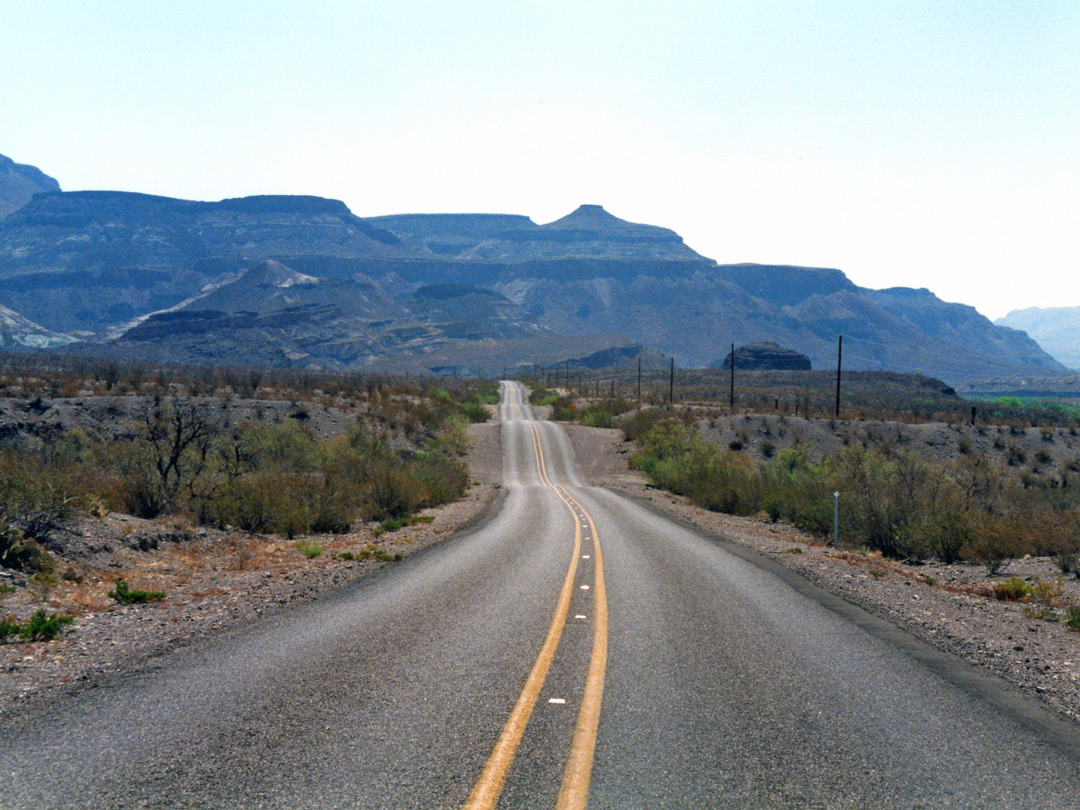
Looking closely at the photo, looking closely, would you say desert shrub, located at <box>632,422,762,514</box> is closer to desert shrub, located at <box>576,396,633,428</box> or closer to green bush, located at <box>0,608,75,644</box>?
desert shrub, located at <box>576,396,633,428</box>

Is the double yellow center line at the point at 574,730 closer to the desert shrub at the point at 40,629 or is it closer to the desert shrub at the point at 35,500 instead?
the desert shrub at the point at 40,629

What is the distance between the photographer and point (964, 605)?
36.3ft

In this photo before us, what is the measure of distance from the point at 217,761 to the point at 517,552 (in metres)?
10.3

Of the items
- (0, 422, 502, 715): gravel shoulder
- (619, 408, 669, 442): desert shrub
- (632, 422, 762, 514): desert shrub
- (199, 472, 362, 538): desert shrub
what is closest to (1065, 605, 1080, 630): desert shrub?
(0, 422, 502, 715): gravel shoulder

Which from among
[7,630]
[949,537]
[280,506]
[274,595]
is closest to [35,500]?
[274,595]

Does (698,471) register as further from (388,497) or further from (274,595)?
(274,595)

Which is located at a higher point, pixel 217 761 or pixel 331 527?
pixel 217 761

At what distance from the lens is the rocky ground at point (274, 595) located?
23.7 feet

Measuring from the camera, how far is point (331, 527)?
18609 millimetres

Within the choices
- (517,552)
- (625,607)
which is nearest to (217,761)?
(625,607)

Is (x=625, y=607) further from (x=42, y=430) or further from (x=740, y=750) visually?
(x=42, y=430)

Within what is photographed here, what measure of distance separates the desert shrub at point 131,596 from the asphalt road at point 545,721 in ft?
6.99

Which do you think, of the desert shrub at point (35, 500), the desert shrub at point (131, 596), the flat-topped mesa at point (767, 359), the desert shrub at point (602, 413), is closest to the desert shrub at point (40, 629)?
the desert shrub at point (131, 596)

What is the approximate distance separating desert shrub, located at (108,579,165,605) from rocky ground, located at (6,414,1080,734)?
153mm
